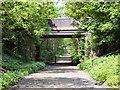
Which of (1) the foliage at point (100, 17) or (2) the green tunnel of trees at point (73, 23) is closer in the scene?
(2) the green tunnel of trees at point (73, 23)

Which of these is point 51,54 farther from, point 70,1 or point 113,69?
point 113,69

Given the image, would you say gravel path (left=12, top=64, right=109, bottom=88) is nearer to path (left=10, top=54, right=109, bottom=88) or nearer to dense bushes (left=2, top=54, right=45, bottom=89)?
path (left=10, top=54, right=109, bottom=88)

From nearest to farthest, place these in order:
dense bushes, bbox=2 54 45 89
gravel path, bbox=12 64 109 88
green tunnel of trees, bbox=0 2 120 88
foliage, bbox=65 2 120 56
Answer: gravel path, bbox=12 64 109 88
dense bushes, bbox=2 54 45 89
green tunnel of trees, bbox=0 2 120 88
foliage, bbox=65 2 120 56

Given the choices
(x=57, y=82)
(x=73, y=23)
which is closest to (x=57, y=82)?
(x=57, y=82)

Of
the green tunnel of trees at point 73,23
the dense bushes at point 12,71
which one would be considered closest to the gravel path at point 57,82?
the dense bushes at point 12,71

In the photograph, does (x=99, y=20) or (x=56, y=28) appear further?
(x=56, y=28)

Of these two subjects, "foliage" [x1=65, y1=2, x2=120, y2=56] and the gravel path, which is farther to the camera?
"foliage" [x1=65, y1=2, x2=120, y2=56]

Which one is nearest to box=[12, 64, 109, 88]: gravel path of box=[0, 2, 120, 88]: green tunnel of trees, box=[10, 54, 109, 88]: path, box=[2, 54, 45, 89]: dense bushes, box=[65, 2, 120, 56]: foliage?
box=[10, 54, 109, 88]: path

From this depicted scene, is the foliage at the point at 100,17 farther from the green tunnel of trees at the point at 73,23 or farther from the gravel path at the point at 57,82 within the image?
the gravel path at the point at 57,82

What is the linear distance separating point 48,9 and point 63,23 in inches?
234

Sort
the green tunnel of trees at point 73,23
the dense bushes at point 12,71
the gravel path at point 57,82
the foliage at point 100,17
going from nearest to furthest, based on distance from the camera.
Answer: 1. the gravel path at point 57,82
2. the dense bushes at point 12,71
3. the green tunnel of trees at point 73,23
4. the foliage at point 100,17

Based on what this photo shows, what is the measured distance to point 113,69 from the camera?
726 cm

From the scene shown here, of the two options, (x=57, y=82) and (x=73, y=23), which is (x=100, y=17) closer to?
(x=73, y=23)

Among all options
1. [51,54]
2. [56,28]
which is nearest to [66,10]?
[56,28]
